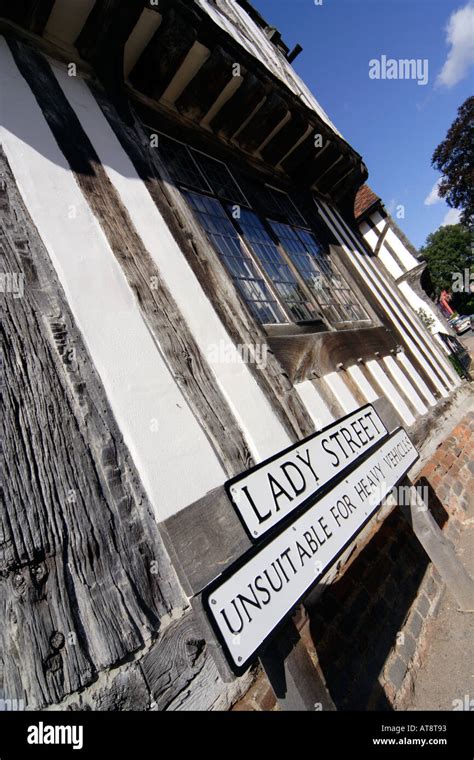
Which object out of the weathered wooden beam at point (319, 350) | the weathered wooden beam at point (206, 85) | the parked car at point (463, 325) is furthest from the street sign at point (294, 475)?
the parked car at point (463, 325)

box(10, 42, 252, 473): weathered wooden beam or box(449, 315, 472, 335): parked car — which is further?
box(449, 315, 472, 335): parked car

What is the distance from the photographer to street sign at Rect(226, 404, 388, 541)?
59.9 inches

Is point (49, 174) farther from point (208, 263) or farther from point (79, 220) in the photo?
point (208, 263)

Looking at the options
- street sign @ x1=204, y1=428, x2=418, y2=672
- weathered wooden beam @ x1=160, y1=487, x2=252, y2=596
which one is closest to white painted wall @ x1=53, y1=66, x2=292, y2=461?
street sign @ x1=204, y1=428, x2=418, y2=672

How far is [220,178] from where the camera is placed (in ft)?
14.8

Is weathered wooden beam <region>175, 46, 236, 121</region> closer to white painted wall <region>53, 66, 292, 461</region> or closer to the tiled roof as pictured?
white painted wall <region>53, 66, 292, 461</region>

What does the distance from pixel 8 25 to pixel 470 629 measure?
5674 millimetres

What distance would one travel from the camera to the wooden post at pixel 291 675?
1360 mm

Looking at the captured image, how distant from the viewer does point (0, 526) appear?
138 centimetres

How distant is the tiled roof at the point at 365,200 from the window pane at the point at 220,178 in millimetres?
7079

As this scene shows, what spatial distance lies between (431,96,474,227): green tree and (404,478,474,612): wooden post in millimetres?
27635

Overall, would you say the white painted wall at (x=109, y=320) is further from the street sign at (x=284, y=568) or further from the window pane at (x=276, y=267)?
the window pane at (x=276, y=267)

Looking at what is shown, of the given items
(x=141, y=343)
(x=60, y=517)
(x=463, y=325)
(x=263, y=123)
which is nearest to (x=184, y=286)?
(x=141, y=343)

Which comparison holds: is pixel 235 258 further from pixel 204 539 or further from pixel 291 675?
pixel 291 675
